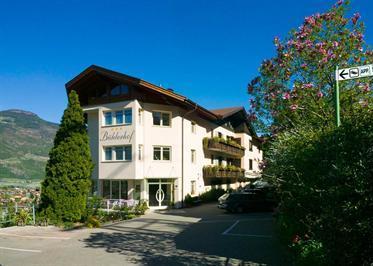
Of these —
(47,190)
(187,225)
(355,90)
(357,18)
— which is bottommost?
(187,225)

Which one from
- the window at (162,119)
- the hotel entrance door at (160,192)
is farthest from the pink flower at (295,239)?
the window at (162,119)

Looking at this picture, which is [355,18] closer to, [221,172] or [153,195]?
[153,195]

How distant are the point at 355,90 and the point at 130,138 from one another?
21.4 metres

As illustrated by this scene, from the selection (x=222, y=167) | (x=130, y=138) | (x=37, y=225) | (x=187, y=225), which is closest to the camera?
(x=37, y=225)

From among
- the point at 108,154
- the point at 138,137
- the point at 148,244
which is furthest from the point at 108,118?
the point at 148,244

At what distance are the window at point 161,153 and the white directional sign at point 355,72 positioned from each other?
87.9 ft

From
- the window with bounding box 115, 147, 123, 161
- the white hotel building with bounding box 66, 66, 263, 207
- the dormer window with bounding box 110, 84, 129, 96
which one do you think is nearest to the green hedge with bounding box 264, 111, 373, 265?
the white hotel building with bounding box 66, 66, 263, 207

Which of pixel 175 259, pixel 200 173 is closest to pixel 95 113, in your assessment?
pixel 200 173

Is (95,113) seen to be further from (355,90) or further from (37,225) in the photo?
(355,90)

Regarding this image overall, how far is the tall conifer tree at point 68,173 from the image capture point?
22.0 m

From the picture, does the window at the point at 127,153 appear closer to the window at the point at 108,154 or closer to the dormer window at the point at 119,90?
the window at the point at 108,154

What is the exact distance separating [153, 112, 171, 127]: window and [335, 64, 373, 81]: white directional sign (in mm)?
26934

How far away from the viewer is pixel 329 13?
1389 cm

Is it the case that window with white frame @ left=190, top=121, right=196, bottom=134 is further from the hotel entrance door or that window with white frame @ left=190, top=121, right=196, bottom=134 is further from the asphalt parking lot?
the asphalt parking lot
